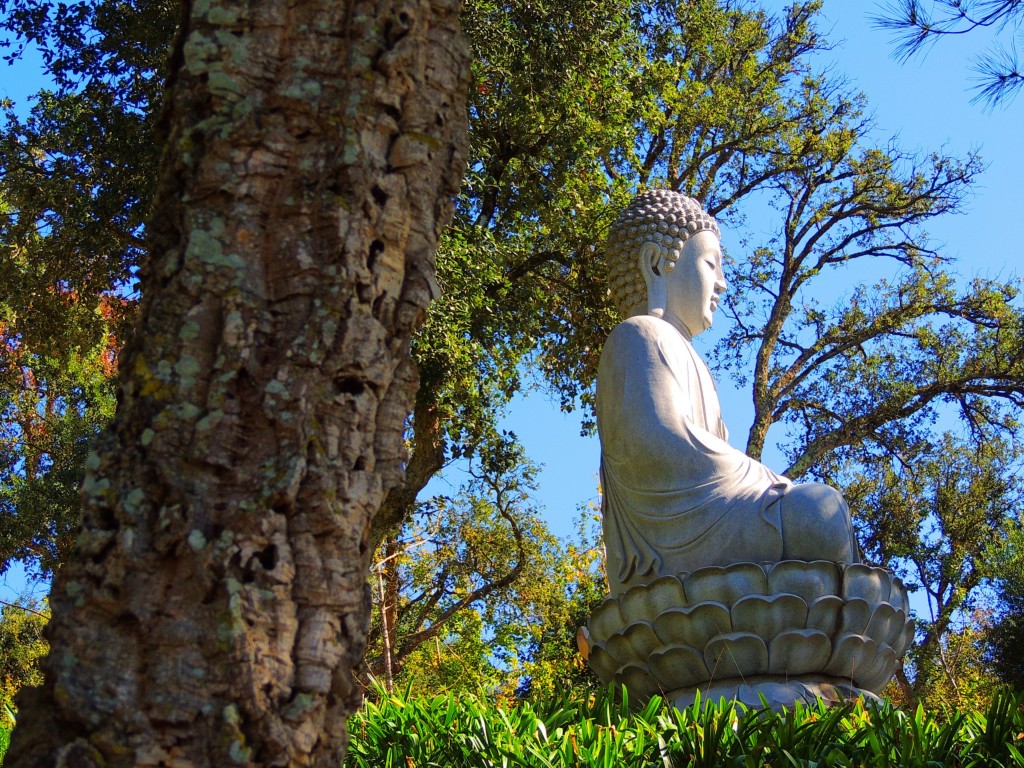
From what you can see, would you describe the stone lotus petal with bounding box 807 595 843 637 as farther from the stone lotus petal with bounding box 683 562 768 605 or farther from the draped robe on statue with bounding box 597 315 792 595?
the draped robe on statue with bounding box 597 315 792 595

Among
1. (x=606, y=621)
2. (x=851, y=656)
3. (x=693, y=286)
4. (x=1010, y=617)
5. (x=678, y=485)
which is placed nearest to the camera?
(x=851, y=656)

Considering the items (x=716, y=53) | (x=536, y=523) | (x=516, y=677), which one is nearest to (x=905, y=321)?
(x=716, y=53)

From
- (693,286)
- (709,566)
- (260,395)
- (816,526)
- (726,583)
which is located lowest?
(260,395)

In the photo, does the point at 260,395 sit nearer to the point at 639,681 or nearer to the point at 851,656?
the point at 639,681

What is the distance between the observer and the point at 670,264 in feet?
22.0

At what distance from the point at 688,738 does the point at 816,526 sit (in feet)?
5.60

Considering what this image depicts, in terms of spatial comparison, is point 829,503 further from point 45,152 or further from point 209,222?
point 45,152

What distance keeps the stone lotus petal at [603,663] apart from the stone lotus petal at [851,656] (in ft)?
3.17

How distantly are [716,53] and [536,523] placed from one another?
742cm

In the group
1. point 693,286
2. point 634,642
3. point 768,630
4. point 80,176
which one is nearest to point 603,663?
point 634,642

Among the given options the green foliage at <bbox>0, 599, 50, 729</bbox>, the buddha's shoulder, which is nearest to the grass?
the buddha's shoulder

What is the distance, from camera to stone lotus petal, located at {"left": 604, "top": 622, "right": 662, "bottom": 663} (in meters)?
5.22

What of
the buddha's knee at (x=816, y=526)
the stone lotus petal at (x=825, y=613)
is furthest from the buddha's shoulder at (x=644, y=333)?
the stone lotus petal at (x=825, y=613)

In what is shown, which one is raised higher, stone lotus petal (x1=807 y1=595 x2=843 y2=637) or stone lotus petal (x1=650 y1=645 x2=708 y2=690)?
stone lotus petal (x1=807 y1=595 x2=843 y2=637)
